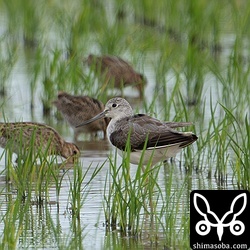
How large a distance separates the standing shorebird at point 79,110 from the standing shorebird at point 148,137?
2.17 meters

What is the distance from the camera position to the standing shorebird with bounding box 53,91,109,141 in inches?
443

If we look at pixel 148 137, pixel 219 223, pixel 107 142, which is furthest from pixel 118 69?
pixel 219 223

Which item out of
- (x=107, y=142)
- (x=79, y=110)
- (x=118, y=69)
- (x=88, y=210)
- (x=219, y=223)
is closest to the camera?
(x=219, y=223)

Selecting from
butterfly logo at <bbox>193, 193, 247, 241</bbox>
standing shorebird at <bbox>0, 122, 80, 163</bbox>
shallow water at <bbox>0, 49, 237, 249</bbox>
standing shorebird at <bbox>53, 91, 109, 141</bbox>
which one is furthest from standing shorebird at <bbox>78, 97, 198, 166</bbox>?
standing shorebird at <bbox>53, 91, 109, 141</bbox>

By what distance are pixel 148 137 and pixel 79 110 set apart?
9.98 feet

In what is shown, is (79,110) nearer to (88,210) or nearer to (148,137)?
(148,137)

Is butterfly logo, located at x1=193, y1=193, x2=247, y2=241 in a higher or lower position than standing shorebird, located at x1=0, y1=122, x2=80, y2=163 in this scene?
lower

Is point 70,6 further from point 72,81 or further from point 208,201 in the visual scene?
point 208,201

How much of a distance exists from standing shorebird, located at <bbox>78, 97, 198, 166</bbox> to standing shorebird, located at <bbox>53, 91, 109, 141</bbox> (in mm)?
2171

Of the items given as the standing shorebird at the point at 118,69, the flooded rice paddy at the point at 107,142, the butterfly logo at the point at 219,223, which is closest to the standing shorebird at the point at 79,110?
the flooded rice paddy at the point at 107,142

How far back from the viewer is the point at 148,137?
8406 millimetres

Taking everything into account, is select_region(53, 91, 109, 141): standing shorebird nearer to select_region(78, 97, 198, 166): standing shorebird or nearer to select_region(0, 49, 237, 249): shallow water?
select_region(0, 49, 237, 249): shallow water

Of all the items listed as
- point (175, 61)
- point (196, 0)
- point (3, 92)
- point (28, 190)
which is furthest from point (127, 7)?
point (28, 190)

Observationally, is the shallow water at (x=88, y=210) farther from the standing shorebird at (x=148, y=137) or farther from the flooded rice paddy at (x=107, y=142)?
the standing shorebird at (x=148, y=137)
